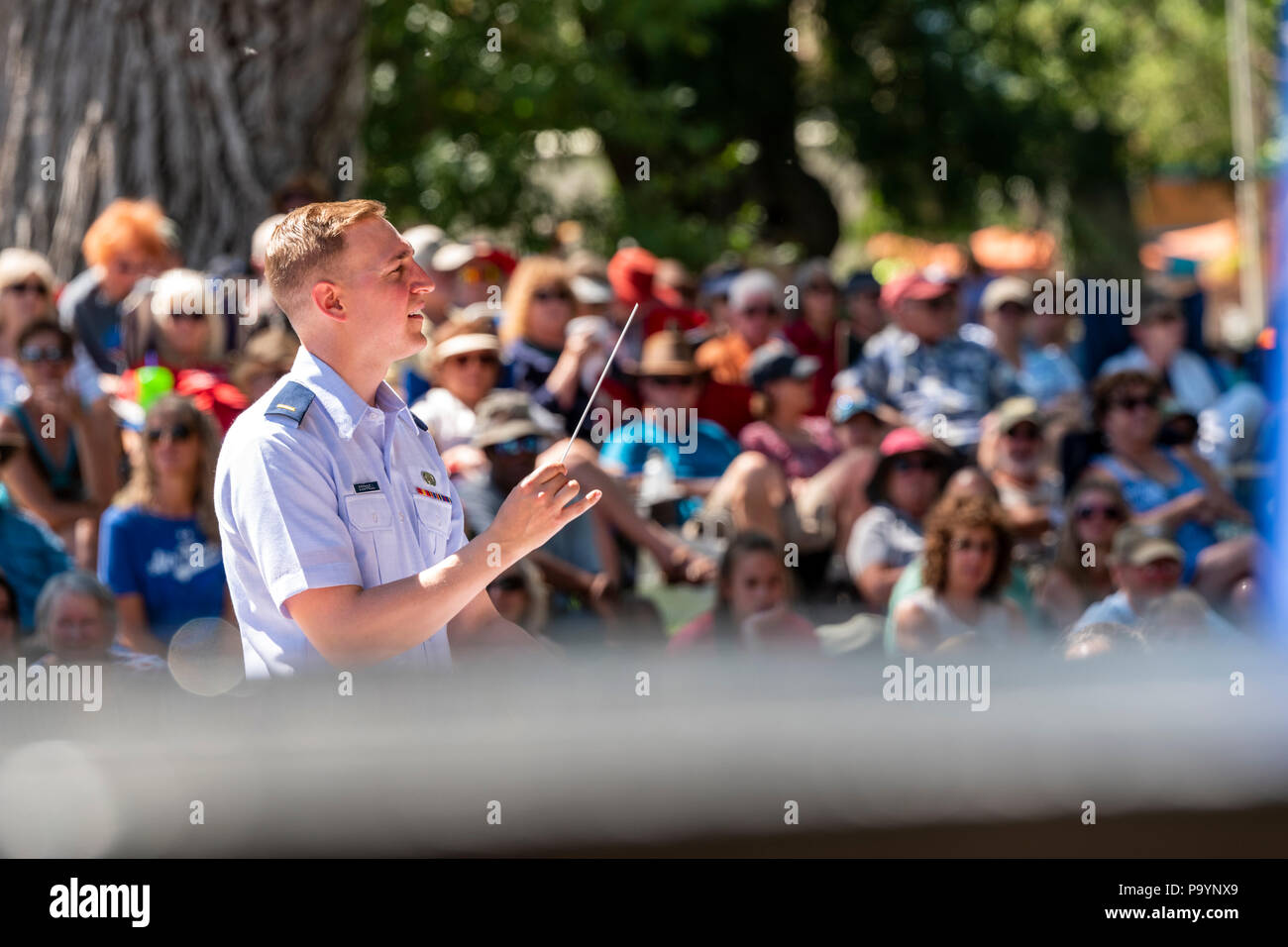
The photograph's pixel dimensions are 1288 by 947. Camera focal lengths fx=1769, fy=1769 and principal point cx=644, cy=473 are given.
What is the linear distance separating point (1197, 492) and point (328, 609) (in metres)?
5.12

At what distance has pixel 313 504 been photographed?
99.0 inches

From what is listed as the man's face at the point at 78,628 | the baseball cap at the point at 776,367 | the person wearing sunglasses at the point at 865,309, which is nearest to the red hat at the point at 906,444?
the baseball cap at the point at 776,367

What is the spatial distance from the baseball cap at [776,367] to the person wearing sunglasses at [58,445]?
8.04 ft

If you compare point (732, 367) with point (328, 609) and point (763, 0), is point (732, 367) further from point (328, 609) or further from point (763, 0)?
point (763, 0)

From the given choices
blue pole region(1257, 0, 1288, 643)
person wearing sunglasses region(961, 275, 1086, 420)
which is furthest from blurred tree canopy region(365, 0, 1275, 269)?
person wearing sunglasses region(961, 275, 1086, 420)

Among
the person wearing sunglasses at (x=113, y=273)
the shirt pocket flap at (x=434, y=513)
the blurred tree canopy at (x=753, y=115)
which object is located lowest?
the shirt pocket flap at (x=434, y=513)

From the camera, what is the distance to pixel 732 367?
296 inches

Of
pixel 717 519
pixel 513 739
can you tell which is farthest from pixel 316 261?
pixel 717 519

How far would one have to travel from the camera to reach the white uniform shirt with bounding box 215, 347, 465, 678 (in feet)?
8.18

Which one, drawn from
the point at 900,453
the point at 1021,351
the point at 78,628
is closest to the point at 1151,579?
the point at 900,453

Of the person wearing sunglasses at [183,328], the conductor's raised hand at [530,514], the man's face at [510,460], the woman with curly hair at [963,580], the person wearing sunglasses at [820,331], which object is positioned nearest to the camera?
the conductor's raised hand at [530,514]

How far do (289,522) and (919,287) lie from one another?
18.1ft

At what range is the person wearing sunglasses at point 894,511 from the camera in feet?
20.5

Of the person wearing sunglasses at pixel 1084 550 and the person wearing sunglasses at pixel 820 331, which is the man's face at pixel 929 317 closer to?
the person wearing sunglasses at pixel 820 331
